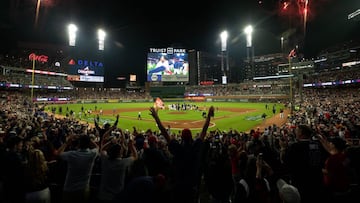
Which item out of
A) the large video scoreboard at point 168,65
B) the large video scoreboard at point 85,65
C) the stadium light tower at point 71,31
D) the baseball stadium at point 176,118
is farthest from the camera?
the large video scoreboard at point 85,65

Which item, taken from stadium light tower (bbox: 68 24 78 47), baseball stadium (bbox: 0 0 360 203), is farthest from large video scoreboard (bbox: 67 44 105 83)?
stadium light tower (bbox: 68 24 78 47)

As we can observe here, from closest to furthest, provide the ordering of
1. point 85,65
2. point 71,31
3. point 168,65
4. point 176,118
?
point 176,118
point 71,31
point 168,65
point 85,65

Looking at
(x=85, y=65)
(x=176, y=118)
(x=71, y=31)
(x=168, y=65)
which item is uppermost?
(x=71, y=31)

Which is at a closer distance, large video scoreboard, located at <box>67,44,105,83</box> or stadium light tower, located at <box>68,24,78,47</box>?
stadium light tower, located at <box>68,24,78,47</box>

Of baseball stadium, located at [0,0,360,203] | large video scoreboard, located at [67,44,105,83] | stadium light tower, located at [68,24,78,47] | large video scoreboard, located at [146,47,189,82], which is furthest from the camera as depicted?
large video scoreboard, located at [67,44,105,83]

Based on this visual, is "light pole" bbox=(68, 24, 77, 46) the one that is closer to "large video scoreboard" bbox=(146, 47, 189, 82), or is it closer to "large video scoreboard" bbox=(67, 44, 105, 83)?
"large video scoreboard" bbox=(67, 44, 105, 83)

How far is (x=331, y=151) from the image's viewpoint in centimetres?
445

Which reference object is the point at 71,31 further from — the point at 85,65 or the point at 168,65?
the point at 168,65

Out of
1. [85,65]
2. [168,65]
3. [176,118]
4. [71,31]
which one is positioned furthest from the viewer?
[85,65]

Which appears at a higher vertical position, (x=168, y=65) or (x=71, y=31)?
(x=71, y=31)

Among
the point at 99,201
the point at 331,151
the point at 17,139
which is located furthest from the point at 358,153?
the point at 17,139

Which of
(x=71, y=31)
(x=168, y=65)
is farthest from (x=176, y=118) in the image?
(x=71, y=31)

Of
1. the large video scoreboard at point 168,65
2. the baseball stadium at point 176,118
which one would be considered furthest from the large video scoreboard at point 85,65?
the large video scoreboard at point 168,65

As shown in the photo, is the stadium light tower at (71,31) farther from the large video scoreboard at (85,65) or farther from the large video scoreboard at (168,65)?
the large video scoreboard at (168,65)
